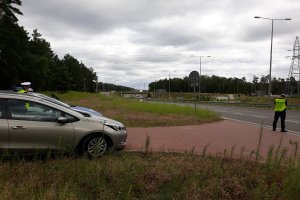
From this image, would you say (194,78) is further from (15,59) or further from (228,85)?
(228,85)

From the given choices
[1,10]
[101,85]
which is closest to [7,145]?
[1,10]

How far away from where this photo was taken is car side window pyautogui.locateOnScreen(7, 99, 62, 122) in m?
8.45

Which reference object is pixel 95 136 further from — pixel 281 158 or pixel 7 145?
pixel 281 158

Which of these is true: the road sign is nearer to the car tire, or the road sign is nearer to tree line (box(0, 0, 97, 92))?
the car tire

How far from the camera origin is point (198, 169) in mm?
7383

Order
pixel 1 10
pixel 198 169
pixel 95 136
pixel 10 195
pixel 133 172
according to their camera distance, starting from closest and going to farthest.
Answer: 1. pixel 10 195
2. pixel 133 172
3. pixel 198 169
4. pixel 95 136
5. pixel 1 10

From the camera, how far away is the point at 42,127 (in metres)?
8.46

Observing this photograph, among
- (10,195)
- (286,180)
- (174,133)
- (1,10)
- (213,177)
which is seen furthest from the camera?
(1,10)

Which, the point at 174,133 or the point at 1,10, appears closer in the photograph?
the point at 174,133

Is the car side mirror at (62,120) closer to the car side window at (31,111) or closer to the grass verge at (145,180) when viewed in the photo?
the car side window at (31,111)

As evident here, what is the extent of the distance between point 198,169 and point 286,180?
1.75m

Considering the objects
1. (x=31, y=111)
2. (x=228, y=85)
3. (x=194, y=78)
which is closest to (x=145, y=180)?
(x=31, y=111)

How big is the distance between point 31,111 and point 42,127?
0.43 metres

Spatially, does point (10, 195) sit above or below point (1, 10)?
below
